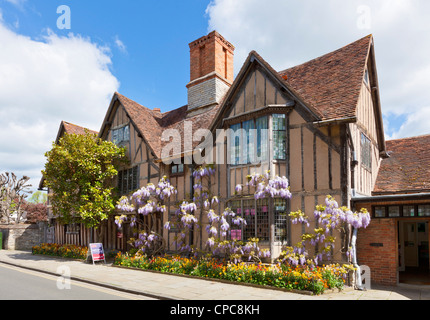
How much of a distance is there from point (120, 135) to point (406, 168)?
14.1 metres

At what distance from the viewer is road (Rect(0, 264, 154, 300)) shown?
8789mm

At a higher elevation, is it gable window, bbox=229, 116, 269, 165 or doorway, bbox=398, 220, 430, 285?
gable window, bbox=229, 116, 269, 165

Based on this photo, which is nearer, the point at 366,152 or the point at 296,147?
the point at 296,147

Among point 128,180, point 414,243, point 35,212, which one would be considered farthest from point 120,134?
point 35,212

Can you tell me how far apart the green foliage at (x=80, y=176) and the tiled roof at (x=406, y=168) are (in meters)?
12.3

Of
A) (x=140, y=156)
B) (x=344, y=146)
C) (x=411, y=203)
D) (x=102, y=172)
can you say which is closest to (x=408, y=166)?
(x=411, y=203)

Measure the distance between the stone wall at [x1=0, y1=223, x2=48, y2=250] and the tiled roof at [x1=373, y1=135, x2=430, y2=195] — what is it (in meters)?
22.7

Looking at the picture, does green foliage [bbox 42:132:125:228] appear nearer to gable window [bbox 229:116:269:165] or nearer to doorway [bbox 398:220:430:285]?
gable window [bbox 229:116:269:165]

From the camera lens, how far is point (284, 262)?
11.4 m

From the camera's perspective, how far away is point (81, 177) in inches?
669

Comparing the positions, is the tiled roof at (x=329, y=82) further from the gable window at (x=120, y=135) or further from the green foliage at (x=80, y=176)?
the green foliage at (x=80, y=176)

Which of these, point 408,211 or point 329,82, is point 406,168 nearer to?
point 408,211

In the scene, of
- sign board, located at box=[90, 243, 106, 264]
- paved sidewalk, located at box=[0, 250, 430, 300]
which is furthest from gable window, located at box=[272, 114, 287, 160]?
sign board, located at box=[90, 243, 106, 264]
